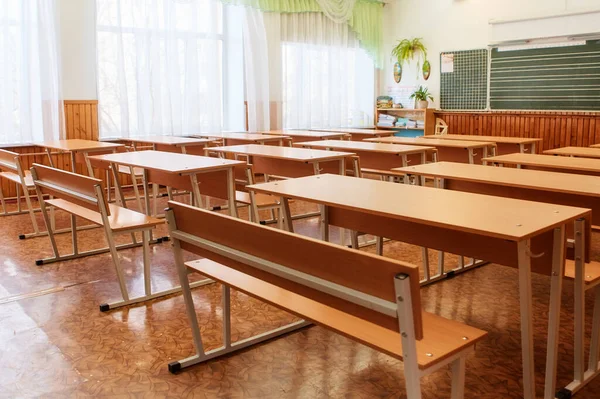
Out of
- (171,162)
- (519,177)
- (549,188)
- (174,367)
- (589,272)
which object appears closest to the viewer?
(589,272)

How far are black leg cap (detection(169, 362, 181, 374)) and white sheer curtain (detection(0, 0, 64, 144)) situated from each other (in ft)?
15.7

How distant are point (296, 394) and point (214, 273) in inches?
21.4

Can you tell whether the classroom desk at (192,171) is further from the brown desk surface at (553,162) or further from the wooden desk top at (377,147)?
the brown desk surface at (553,162)

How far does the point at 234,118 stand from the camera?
8000mm

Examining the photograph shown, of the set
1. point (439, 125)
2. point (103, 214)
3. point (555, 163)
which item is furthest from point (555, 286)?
point (439, 125)

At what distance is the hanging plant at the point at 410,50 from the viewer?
8.91 meters

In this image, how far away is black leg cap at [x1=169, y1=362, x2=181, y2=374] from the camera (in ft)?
7.59

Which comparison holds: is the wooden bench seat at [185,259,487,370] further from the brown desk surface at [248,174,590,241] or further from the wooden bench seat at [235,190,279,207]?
the wooden bench seat at [235,190,279,207]

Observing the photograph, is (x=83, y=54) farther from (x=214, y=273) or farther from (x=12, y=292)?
(x=214, y=273)

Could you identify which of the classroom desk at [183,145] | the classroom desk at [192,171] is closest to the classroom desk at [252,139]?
the classroom desk at [183,145]

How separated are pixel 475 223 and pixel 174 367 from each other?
1282 mm

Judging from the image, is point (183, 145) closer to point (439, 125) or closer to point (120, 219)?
point (120, 219)

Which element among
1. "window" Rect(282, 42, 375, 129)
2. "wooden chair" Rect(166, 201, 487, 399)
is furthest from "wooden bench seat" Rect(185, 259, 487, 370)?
"window" Rect(282, 42, 375, 129)

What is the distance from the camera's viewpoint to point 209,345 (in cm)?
256
